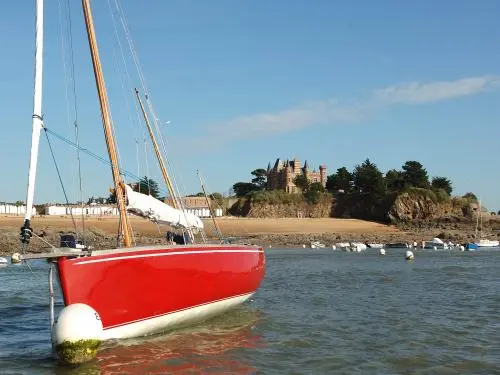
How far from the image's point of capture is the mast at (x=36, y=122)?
1200 centimetres

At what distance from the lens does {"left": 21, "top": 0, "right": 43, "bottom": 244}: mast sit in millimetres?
12000

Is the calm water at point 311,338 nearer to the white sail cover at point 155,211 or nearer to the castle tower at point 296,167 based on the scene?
the white sail cover at point 155,211

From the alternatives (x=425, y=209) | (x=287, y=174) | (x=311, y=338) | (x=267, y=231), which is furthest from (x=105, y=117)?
(x=287, y=174)

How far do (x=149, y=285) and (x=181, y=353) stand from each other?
155 centimetres

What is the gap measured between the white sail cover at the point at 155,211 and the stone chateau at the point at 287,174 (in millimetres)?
142060

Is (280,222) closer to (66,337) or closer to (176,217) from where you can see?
(176,217)

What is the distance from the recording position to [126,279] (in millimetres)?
12594

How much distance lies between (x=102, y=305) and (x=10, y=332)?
4.75 metres

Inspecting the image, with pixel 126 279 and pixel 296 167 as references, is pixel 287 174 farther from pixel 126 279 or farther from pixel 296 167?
pixel 126 279

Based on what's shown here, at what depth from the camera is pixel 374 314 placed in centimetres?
1792

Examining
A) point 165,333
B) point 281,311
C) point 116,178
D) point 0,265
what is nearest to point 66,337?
point 165,333

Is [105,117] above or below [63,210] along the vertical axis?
below

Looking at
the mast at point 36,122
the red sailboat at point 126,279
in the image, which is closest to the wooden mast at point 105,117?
the red sailboat at point 126,279

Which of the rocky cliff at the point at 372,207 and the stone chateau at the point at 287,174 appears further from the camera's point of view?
the stone chateau at the point at 287,174
